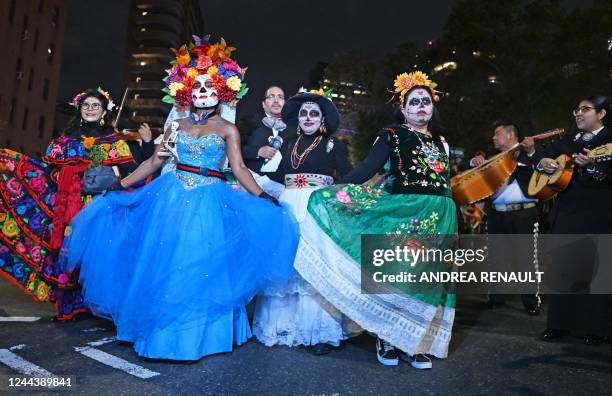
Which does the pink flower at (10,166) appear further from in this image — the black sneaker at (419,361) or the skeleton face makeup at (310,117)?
the black sneaker at (419,361)

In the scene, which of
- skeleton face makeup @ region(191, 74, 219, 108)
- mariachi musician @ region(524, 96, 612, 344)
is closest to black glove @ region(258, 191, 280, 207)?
skeleton face makeup @ region(191, 74, 219, 108)

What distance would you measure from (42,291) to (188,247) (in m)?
2.34

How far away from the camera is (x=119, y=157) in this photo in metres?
5.17

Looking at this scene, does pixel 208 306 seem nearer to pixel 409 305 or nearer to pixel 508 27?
pixel 409 305

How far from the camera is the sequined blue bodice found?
13.2 ft

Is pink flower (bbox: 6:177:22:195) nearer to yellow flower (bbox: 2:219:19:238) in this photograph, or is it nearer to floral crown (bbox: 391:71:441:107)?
yellow flower (bbox: 2:219:19:238)

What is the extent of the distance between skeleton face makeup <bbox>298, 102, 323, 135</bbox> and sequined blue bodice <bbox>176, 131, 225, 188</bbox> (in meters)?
1.01

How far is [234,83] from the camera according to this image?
4301 mm

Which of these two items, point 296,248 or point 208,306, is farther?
point 296,248

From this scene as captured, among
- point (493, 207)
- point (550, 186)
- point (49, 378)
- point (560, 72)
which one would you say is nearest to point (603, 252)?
point (550, 186)

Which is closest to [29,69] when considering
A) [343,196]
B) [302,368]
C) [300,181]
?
[300,181]

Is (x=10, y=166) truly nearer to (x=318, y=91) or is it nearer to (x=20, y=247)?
(x=20, y=247)

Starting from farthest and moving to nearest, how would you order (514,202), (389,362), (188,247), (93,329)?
1. (514,202)
2. (93,329)
3. (389,362)
4. (188,247)

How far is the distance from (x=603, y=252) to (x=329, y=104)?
10.8 feet
